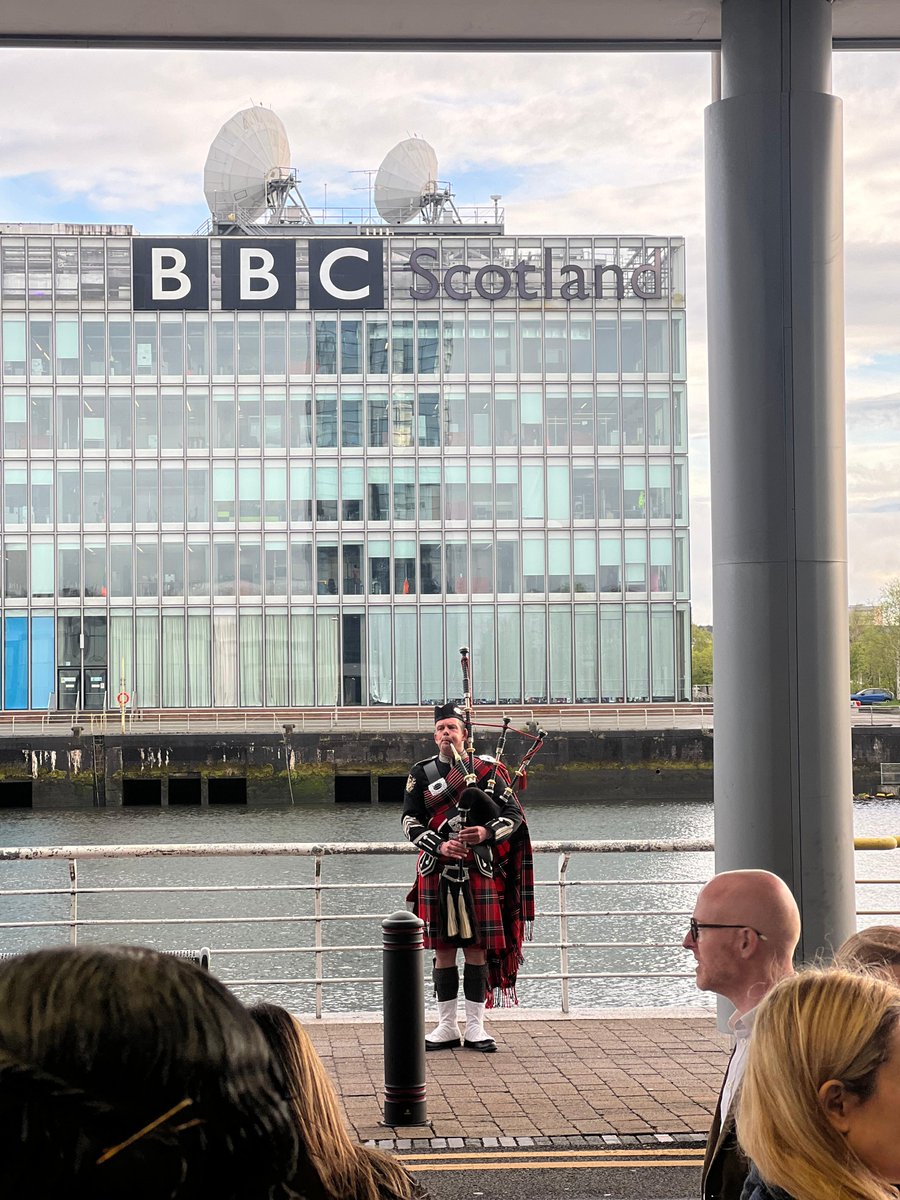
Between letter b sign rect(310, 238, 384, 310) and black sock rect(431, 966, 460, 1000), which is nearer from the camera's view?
black sock rect(431, 966, 460, 1000)

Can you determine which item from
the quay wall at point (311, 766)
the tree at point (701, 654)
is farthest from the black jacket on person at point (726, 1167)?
the tree at point (701, 654)

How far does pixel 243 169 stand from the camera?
6141cm

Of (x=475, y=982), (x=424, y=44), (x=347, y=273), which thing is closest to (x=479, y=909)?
(x=475, y=982)

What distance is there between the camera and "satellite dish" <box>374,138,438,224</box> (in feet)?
205

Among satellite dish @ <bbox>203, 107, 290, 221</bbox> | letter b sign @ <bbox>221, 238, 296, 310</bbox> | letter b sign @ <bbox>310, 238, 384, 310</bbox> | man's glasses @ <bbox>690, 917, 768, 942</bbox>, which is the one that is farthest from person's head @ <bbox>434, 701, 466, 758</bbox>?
satellite dish @ <bbox>203, 107, 290, 221</bbox>

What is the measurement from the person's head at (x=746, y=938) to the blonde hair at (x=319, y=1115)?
171 cm

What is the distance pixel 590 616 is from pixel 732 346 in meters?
50.4

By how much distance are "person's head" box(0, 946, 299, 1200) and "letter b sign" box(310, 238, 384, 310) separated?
55.7 meters

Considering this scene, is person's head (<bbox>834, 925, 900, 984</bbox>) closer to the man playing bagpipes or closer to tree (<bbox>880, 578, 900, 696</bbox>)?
the man playing bagpipes

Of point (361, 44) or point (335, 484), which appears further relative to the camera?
point (335, 484)

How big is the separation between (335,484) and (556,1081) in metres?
49.9

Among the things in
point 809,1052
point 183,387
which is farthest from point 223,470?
point 809,1052

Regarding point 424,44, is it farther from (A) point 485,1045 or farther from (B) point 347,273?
(B) point 347,273

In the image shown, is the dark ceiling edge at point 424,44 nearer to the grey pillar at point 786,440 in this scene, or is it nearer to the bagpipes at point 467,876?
the grey pillar at point 786,440
